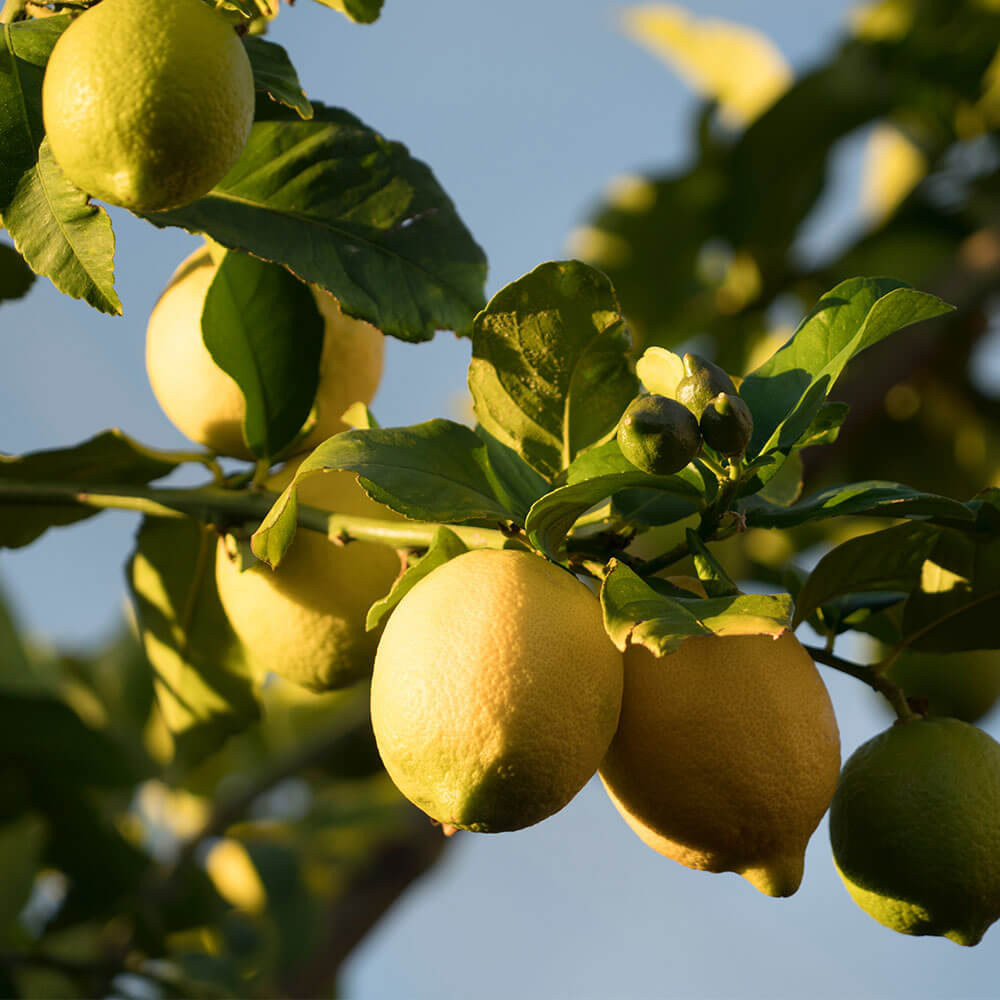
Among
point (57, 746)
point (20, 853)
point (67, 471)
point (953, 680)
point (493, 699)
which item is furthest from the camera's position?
point (20, 853)

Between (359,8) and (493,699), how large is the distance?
1.67 ft

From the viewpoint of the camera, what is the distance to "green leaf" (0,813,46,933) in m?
1.42

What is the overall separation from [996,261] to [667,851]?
1447mm

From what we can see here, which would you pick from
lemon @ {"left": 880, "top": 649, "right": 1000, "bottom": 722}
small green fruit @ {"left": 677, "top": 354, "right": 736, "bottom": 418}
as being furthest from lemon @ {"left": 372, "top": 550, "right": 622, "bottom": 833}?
lemon @ {"left": 880, "top": 649, "right": 1000, "bottom": 722}

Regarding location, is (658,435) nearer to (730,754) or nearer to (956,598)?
(730,754)

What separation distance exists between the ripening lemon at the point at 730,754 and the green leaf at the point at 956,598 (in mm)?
163

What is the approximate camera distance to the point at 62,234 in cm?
66

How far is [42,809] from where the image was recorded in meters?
1.35

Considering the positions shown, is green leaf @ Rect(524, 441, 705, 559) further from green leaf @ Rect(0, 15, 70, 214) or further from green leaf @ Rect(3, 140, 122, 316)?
green leaf @ Rect(0, 15, 70, 214)

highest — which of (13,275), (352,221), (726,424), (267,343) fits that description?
(726,424)

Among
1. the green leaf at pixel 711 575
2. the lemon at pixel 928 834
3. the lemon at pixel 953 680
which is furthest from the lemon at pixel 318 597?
the lemon at pixel 953 680

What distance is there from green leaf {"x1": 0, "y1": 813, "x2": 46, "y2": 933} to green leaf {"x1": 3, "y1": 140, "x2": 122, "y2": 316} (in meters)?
0.98

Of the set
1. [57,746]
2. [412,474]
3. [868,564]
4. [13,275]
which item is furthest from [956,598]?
[57,746]

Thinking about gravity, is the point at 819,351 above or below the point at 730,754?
above
